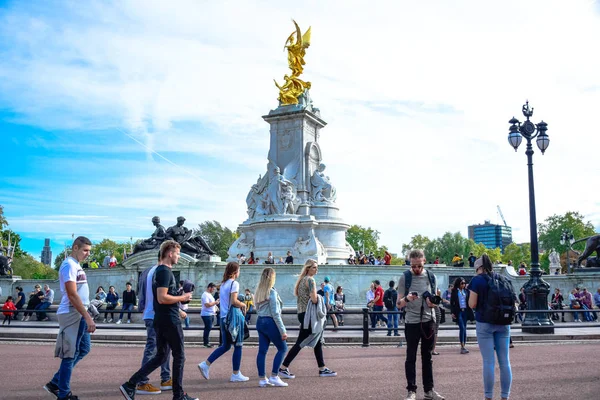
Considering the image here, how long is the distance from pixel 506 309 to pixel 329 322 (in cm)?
1472

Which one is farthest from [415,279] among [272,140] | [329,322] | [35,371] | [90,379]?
[272,140]

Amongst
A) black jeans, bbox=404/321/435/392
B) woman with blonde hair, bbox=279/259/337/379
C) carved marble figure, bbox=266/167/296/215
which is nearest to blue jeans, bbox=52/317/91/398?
woman with blonde hair, bbox=279/259/337/379

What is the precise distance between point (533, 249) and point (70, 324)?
15.3m

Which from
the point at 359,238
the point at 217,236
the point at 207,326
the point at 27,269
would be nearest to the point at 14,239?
the point at 27,269

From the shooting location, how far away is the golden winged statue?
126 ft

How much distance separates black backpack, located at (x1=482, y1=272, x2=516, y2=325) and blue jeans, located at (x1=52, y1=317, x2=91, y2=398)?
491 centimetres

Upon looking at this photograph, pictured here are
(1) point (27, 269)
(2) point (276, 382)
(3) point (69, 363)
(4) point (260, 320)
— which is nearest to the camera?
(3) point (69, 363)

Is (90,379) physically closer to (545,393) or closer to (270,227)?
(545,393)

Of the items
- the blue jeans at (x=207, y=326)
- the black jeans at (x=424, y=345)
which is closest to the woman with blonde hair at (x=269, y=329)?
the black jeans at (x=424, y=345)

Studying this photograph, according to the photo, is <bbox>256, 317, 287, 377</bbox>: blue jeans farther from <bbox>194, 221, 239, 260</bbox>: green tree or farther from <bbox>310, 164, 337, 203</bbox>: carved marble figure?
<bbox>194, 221, 239, 260</bbox>: green tree

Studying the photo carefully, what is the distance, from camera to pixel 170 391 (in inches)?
338

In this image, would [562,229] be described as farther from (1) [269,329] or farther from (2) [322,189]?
(1) [269,329]

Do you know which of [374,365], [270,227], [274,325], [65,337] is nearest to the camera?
[65,337]

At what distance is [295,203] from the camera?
35.5 meters
